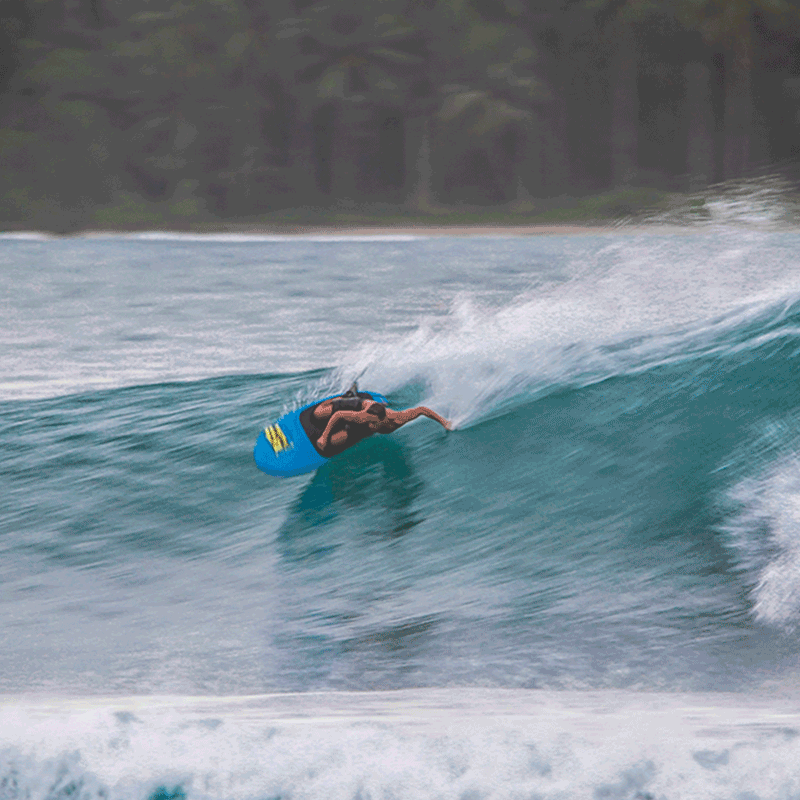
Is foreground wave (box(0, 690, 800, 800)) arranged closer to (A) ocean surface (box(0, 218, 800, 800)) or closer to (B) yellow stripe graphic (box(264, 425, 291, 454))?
(A) ocean surface (box(0, 218, 800, 800))

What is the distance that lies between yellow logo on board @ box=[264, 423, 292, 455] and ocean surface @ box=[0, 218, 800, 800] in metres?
0.19

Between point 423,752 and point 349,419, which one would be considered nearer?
point 423,752

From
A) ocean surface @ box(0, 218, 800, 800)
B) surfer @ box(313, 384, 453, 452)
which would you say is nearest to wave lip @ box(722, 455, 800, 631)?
ocean surface @ box(0, 218, 800, 800)

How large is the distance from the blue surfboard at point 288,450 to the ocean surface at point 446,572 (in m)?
0.11

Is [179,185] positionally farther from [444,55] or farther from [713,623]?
[713,623]

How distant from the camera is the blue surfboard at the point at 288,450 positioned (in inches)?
115

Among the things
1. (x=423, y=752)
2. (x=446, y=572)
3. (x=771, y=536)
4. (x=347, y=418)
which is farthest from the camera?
(x=347, y=418)

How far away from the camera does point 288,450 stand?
9.61 ft

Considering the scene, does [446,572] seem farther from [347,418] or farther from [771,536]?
[771,536]

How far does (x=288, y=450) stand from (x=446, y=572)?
0.74 metres

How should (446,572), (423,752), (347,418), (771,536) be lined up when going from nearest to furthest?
(423,752) → (771,536) → (446,572) → (347,418)

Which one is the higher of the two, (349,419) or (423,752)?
(349,419)

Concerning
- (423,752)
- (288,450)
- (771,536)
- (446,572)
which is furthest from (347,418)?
(423,752)

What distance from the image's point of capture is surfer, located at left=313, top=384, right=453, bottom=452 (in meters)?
2.88
